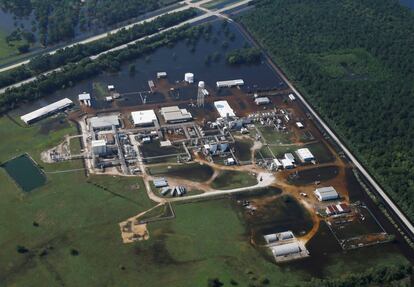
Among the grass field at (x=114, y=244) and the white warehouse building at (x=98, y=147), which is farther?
the white warehouse building at (x=98, y=147)

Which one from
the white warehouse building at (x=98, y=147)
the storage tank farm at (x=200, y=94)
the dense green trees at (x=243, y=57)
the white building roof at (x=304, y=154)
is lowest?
the white building roof at (x=304, y=154)

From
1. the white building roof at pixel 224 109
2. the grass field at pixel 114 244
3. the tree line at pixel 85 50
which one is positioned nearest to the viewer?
the grass field at pixel 114 244

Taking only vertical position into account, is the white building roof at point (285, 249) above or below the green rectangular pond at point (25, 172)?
below

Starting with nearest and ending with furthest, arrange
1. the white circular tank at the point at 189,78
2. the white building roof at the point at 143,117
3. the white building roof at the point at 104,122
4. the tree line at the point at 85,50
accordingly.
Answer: the white building roof at the point at 104,122 → the white building roof at the point at 143,117 → the tree line at the point at 85,50 → the white circular tank at the point at 189,78

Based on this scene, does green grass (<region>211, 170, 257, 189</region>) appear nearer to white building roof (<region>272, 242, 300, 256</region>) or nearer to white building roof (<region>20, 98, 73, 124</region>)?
white building roof (<region>272, 242, 300, 256</region>)

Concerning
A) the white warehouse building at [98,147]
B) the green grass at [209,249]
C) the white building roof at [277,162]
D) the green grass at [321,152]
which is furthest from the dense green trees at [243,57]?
the green grass at [209,249]

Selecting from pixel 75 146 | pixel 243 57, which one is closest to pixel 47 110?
pixel 75 146

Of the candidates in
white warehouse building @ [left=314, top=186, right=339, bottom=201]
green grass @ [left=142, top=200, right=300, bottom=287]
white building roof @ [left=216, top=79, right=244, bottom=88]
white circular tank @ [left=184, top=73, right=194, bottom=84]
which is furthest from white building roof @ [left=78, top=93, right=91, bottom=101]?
white warehouse building @ [left=314, top=186, right=339, bottom=201]

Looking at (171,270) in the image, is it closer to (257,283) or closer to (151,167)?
(257,283)

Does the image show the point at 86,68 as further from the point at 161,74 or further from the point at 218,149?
the point at 218,149

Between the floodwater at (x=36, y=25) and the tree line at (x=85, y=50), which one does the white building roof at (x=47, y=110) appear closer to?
the tree line at (x=85, y=50)
